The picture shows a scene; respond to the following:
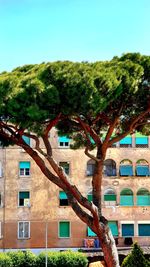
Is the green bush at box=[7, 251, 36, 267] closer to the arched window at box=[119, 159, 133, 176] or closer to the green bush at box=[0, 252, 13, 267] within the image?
the green bush at box=[0, 252, 13, 267]

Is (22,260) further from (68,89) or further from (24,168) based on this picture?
(68,89)

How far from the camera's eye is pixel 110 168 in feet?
131

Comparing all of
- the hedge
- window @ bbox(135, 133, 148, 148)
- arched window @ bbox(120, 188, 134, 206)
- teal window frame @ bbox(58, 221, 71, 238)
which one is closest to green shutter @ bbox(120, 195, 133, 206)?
arched window @ bbox(120, 188, 134, 206)

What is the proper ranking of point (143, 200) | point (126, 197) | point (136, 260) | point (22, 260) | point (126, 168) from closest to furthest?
point (136, 260), point (22, 260), point (126, 197), point (143, 200), point (126, 168)

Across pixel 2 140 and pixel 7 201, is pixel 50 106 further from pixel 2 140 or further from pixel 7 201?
pixel 7 201

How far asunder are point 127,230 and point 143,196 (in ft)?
8.42

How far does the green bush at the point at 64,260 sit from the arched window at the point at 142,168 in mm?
12159

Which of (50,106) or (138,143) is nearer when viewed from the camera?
(50,106)

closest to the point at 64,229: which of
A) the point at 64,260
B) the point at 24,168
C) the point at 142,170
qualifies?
the point at 24,168

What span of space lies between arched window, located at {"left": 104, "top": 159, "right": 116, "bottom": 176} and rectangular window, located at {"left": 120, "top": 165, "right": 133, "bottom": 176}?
21.6 inches

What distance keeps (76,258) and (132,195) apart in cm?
1179

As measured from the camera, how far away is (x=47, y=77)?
1716 cm

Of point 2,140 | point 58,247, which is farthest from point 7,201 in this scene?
point 2,140

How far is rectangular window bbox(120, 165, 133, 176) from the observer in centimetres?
3990
